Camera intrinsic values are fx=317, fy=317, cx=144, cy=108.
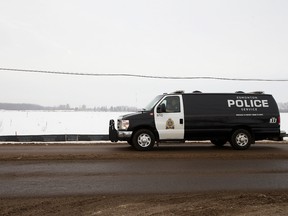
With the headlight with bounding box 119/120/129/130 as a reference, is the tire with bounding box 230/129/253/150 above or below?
below

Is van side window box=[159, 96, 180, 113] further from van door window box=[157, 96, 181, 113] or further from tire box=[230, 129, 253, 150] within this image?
tire box=[230, 129, 253, 150]

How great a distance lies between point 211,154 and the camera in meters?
11.2

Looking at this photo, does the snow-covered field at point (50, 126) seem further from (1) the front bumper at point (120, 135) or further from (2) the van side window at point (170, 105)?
(2) the van side window at point (170, 105)

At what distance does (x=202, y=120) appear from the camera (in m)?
12.3

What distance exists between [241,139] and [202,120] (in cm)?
178

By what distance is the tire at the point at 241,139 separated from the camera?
493 inches

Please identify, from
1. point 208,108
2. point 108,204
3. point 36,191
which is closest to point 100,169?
point 36,191

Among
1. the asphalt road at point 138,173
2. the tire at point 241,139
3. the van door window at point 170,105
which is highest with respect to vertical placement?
the van door window at point 170,105

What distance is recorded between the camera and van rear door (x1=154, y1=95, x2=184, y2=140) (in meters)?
12.0

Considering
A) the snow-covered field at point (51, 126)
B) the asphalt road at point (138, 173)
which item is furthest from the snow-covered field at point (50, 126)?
Result: the asphalt road at point (138, 173)

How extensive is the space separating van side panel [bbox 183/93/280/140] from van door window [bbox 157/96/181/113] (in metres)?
0.31

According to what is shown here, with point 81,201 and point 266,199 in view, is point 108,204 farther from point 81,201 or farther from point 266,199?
point 266,199

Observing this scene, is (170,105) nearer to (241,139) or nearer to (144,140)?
(144,140)

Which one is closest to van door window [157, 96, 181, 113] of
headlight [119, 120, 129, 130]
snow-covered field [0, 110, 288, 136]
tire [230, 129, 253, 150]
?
headlight [119, 120, 129, 130]
